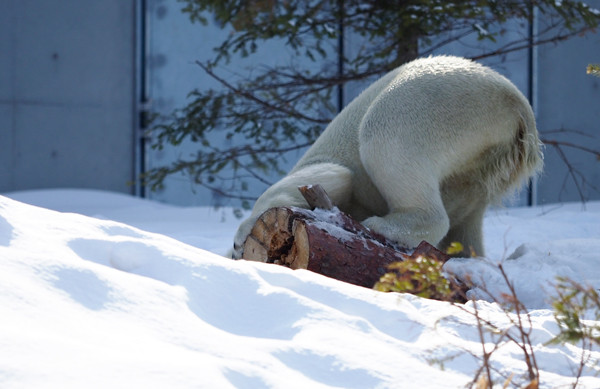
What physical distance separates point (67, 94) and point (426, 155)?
24.3 ft

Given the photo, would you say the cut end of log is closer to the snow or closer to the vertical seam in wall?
the snow

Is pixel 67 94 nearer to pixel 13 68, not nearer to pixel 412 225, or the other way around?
pixel 13 68

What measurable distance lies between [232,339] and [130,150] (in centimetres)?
872

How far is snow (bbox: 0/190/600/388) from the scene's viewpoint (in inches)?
59.6

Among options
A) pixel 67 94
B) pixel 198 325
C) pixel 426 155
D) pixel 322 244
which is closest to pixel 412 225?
pixel 426 155

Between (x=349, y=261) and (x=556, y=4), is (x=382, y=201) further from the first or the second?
(x=556, y=4)

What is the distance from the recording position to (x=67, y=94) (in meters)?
9.88

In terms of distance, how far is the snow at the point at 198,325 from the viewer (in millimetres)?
1513

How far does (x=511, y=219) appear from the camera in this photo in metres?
7.45

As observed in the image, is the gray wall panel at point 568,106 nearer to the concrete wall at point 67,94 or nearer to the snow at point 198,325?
the concrete wall at point 67,94

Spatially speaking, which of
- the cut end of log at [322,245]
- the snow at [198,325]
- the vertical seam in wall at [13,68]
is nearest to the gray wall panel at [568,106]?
A: the vertical seam in wall at [13,68]

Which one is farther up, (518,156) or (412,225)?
(518,156)

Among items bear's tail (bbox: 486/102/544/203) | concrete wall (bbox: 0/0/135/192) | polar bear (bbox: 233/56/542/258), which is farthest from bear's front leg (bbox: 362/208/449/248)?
concrete wall (bbox: 0/0/135/192)

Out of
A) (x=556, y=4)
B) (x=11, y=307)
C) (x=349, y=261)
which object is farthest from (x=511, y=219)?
(x=11, y=307)
